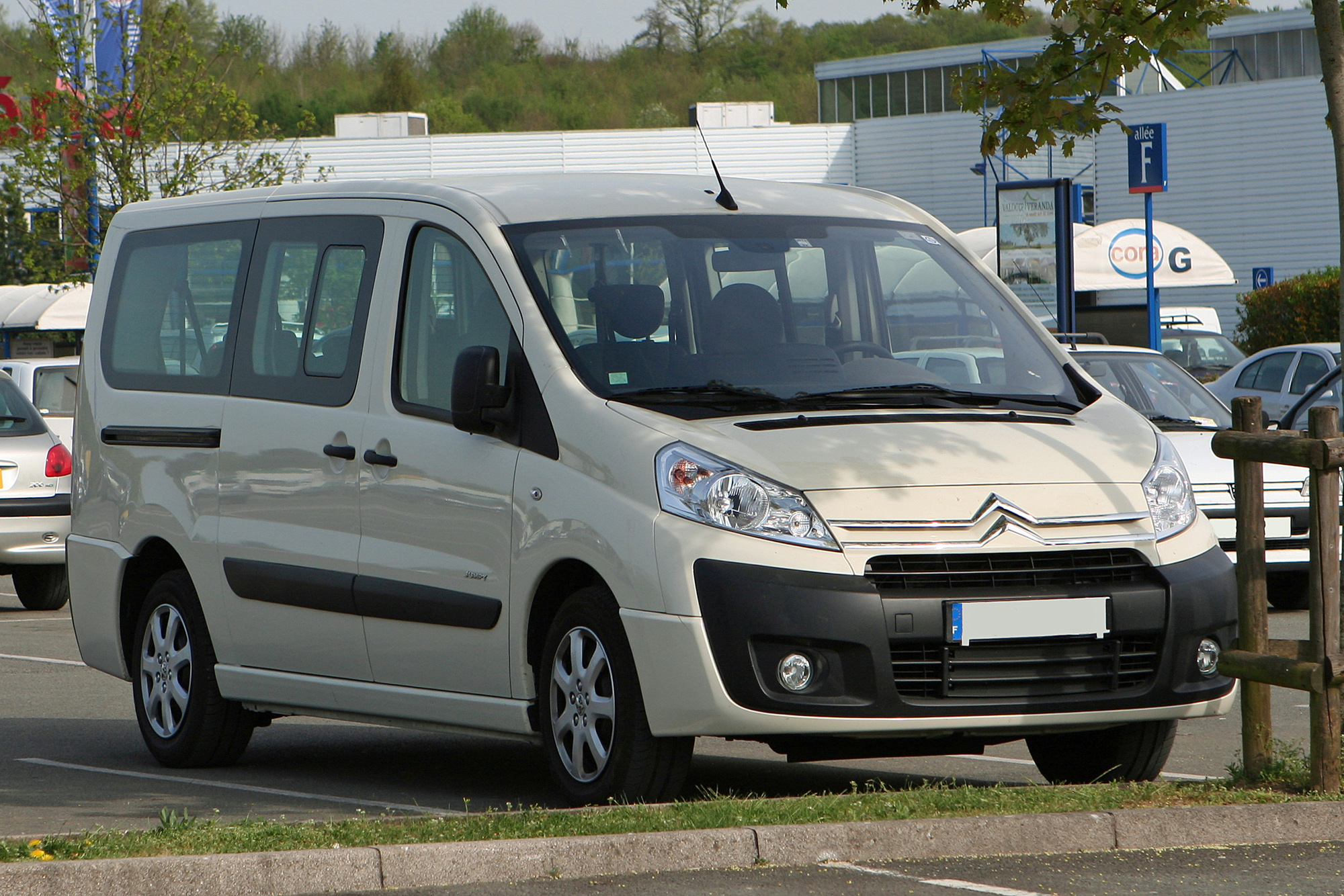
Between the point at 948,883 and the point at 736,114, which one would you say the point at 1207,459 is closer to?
the point at 948,883

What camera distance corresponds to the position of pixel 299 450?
7.00m

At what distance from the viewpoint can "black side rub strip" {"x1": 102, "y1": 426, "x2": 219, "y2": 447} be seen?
295 inches

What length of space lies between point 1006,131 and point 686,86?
331 ft

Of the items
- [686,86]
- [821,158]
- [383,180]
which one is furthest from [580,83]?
[383,180]

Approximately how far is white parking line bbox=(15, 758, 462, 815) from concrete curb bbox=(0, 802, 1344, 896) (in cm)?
111

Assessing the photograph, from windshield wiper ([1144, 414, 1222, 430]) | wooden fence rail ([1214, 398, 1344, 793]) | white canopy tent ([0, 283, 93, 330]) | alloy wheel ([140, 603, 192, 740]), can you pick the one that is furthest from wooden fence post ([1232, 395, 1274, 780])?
white canopy tent ([0, 283, 93, 330])

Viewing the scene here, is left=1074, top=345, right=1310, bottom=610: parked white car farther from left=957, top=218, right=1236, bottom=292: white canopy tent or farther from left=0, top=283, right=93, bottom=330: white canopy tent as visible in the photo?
left=0, top=283, right=93, bottom=330: white canopy tent

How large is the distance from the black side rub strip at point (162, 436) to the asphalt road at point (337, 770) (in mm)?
1256

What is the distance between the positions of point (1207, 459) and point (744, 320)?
6.87m

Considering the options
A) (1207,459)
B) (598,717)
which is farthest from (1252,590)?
(1207,459)

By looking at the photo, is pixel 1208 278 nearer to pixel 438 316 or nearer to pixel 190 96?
pixel 190 96

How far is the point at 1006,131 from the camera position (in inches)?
276

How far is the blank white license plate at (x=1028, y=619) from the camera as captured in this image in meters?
5.50

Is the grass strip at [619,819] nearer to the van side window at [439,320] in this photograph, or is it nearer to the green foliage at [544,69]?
the van side window at [439,320]
